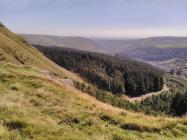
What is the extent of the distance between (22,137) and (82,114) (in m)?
4.48

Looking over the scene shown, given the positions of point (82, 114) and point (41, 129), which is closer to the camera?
point (41, 129)

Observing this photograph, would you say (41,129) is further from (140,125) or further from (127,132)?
(140,125)

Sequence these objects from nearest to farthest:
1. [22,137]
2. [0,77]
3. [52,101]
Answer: [22,137]
[52,101]
[0,77]

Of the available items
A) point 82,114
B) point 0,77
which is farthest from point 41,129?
point 0,77

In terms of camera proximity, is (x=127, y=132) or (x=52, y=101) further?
(x=52, y=101)

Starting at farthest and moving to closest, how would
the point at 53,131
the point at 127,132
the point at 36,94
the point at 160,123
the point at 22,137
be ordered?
the point at 36,94 < the point at 160,123 < the point at 127,132 < the point at 53,131 < the point at 22,137

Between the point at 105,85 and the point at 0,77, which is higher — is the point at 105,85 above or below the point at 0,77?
below

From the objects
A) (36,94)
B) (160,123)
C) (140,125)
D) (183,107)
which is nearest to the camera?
(140,125)

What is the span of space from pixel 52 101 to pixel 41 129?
6.43 metres

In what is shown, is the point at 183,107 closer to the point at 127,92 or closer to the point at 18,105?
the point at 127,92

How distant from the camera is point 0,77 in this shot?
2412cm

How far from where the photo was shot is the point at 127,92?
197 metres

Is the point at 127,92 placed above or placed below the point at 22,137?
below

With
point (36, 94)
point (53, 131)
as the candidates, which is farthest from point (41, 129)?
point (36, 94)
